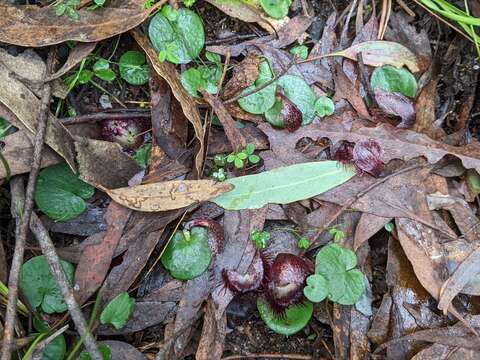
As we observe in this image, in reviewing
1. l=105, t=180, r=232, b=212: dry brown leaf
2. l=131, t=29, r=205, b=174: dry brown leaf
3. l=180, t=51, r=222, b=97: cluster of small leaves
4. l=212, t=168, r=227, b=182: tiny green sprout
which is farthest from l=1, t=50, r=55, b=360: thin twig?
l=212, t=168, r=227, b=182: tiny green sprout

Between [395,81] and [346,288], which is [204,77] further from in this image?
[346,288]

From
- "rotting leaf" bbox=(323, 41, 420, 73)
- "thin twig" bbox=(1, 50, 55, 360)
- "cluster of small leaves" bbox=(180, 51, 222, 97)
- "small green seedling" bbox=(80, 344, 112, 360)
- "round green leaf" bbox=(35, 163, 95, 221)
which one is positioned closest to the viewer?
"thin twig" bbox=(1, 50, 55, 360)

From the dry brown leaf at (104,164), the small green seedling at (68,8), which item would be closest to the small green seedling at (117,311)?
the dry brown leaf at (104,164)

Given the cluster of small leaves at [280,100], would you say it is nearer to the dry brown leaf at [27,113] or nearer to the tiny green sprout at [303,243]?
the tiny green sprout at [303,243]

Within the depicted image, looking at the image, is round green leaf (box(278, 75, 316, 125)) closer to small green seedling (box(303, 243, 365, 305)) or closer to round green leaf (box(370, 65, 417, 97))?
round green leaf (box(370, 65, 417, 97))

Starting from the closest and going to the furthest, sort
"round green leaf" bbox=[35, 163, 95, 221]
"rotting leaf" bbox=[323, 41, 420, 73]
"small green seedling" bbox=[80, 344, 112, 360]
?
"small green seedling" bbox=[80, 344, 112, 360] → "round green leaf" bbox=[35, 163, 95, 221] → "rotting leaf" bbox=[323, 41, 420, 73]

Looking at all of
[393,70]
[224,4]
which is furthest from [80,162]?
[393,70]
